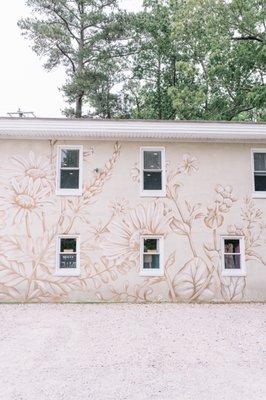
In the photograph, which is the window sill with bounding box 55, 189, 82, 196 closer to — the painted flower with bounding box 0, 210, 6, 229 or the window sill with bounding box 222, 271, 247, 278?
the painted flower with bounding box 0, 210, 6, 229

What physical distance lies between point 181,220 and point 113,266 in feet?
8.09

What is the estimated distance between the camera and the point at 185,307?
1013 cm

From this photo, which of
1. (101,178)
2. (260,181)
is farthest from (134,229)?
(260,181)

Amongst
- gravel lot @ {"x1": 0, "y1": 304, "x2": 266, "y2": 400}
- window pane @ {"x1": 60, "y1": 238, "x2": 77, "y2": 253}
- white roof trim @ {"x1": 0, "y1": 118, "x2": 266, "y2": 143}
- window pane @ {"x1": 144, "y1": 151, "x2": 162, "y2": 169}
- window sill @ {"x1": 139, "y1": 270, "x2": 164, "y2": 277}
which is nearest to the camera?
gravel lot @ {"x1": 0, "y1": 304, "x2": 266, "y2": 400}

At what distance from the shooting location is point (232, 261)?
11.0 metres

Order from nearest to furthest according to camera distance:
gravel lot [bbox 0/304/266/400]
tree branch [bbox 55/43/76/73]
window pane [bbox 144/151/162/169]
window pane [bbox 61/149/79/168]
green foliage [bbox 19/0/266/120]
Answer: gravel lot [bbox 0/304/266/400] < window pane [bbox 61/149/79/168] < window pane [bbox 144/151/162/169] < green foliage [bbox 19/0/266/120] < tree branch [bbox 55/43/76/73]

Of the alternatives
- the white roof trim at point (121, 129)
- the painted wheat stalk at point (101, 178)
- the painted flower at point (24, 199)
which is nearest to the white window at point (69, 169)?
the painted wheat stalk at point (101, 178)

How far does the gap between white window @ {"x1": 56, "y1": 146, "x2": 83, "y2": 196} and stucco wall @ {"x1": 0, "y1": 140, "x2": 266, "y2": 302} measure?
20 cm

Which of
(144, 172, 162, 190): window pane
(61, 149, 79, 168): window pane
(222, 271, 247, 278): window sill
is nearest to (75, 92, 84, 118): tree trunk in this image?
(61, 149, 79, 168): window pane

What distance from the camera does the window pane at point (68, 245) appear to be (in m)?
10.8

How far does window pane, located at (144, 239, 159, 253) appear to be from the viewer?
11.0 m

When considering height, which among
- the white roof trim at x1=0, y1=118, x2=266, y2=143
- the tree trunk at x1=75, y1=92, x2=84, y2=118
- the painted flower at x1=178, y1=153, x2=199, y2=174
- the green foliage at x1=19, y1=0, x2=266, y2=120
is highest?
the green foliage at x1=19, y1=0, x2=266, y2=120

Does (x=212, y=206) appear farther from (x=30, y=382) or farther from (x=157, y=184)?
(x=30, y=382)

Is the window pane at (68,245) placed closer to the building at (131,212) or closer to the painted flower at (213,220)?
the building at (131,212)
